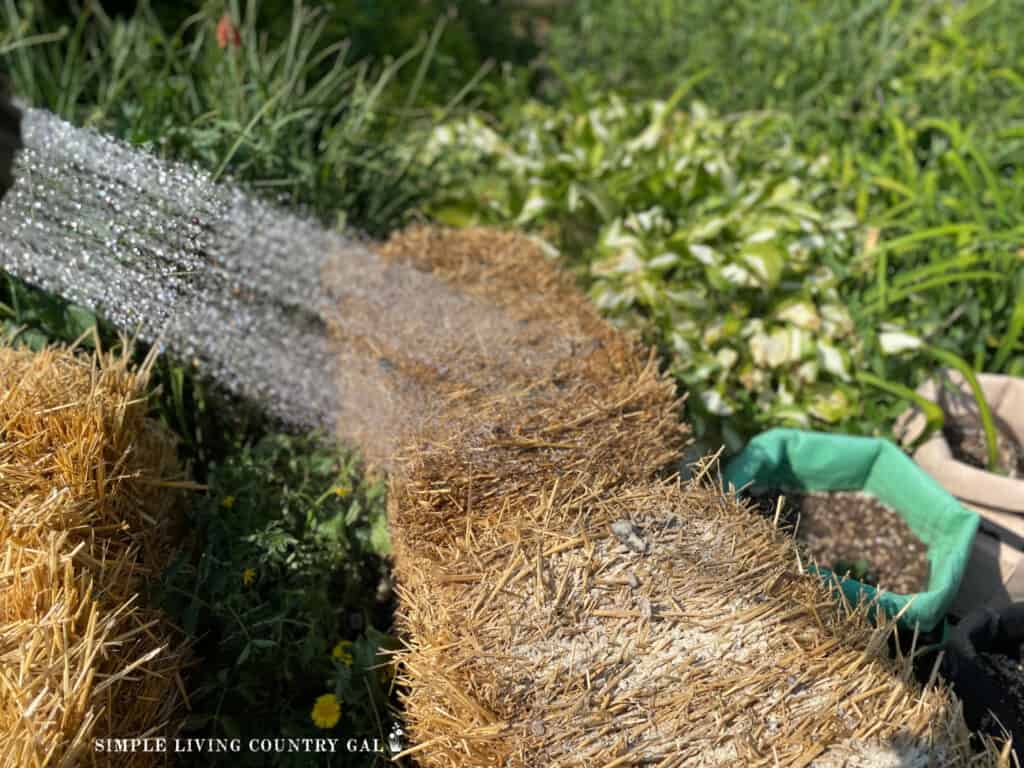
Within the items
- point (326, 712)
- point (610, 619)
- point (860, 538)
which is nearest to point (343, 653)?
point (326, 712)

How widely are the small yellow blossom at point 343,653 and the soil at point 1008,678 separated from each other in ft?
4.74

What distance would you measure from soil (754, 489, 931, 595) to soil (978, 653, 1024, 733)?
281 millimetres

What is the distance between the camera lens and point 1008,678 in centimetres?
188

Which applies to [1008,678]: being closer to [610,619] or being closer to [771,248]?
[610,619]

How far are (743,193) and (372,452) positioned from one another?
1.75 metres

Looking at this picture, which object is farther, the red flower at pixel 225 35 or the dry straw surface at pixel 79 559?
the red flower at pixel 225 35

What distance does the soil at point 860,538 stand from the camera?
2.21 m

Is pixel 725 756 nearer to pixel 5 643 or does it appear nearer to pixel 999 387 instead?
pixel 5 643

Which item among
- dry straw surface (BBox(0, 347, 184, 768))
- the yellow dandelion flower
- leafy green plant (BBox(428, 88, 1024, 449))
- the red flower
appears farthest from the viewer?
the red flower

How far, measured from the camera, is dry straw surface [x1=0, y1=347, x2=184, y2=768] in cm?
120

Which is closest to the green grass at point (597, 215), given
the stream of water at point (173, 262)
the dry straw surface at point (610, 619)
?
the stream of water at point (173, 262)

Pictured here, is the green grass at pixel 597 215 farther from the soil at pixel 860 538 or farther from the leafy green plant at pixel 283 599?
the soil at pixel 860 538

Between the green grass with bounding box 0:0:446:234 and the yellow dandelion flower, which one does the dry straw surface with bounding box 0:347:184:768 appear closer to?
the yellow dandelion flower

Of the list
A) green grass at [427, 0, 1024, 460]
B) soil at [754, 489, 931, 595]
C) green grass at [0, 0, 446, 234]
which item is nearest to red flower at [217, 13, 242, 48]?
green grass at [0, 0, 446, 234]
